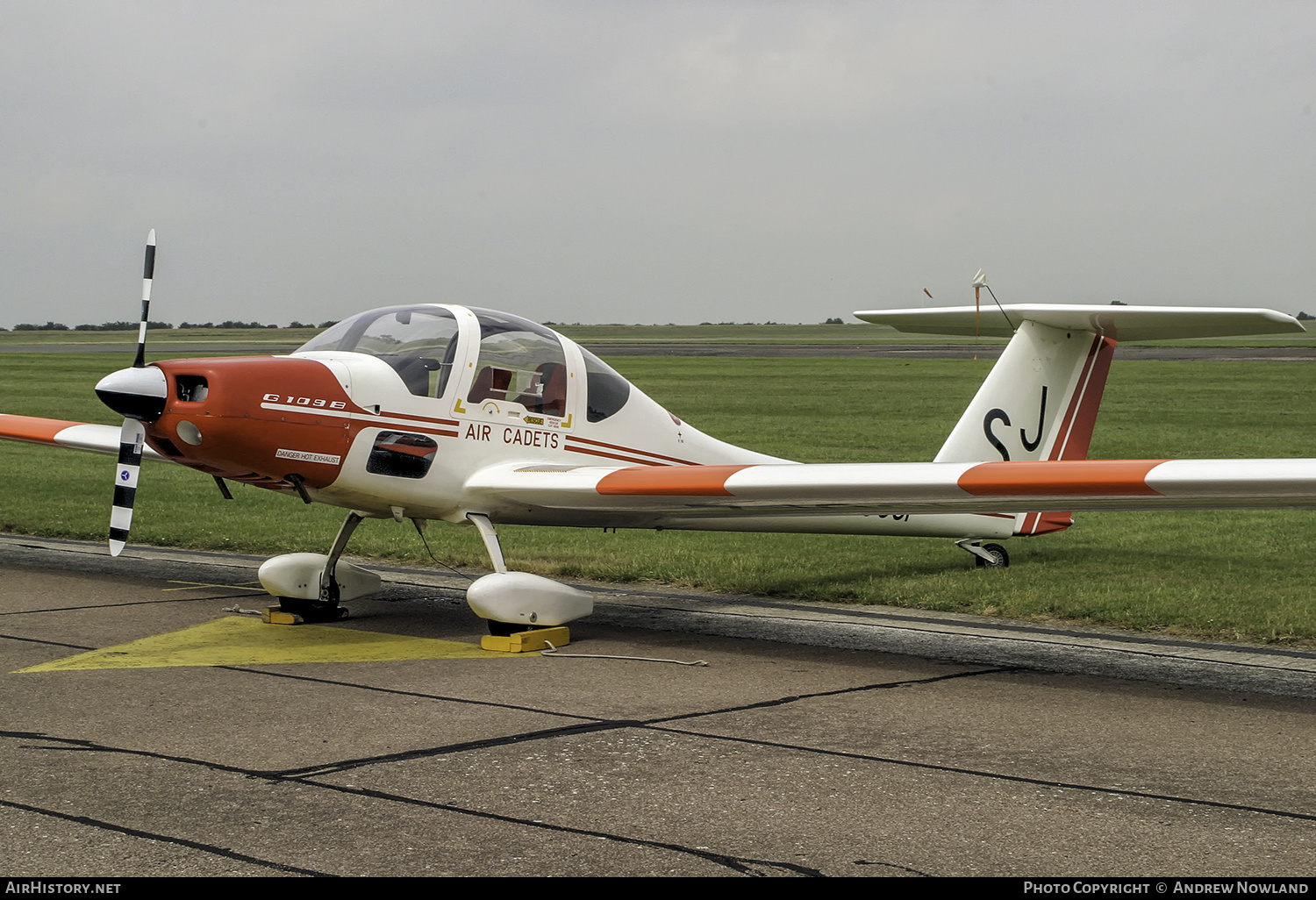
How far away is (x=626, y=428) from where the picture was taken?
10203 mm

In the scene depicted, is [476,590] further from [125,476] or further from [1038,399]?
[1038,399]

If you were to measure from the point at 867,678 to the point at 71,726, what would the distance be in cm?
444

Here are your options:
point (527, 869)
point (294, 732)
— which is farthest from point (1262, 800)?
point (294, 732)

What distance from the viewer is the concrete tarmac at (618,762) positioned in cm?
460

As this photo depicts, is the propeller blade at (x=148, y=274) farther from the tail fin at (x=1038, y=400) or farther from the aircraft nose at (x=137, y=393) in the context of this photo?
the tail fin at (x=1038, y=400)

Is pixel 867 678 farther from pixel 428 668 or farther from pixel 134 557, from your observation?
pixel 134 557

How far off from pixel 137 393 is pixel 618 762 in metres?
4.12

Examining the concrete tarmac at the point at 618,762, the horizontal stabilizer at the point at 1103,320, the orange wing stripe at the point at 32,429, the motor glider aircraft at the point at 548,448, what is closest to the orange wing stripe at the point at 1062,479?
the motor glider aircraft at the point at 548,448

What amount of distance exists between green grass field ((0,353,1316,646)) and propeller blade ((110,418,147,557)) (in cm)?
439

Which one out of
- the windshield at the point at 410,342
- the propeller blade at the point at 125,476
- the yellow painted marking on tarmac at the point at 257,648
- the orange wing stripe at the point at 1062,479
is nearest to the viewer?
the orange wing stripe at the point at 1062,479

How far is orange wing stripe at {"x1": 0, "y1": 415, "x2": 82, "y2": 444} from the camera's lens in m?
12.2

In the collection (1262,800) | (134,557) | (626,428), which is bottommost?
(134,557)

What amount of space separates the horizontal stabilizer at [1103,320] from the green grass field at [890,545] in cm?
216

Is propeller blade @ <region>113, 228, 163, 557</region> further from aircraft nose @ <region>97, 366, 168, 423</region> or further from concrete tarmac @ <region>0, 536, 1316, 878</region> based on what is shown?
concrete tarmac @ <region>0, 536, 1316, 878</region>
